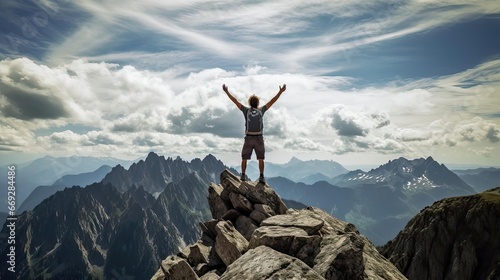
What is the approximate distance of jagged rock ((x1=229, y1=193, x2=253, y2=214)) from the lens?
23239 millimetres

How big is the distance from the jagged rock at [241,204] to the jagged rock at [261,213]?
2.08 ft

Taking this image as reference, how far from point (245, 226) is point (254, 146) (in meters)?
5.86

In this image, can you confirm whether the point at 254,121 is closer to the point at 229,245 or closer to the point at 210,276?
the point at 229,245

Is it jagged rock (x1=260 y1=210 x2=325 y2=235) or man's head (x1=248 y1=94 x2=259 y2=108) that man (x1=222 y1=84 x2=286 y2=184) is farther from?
jagged rock (x1=260 y1=210 x2=325 y2=235)

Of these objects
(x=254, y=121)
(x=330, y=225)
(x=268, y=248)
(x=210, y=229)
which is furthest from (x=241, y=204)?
(x=268, y=248)

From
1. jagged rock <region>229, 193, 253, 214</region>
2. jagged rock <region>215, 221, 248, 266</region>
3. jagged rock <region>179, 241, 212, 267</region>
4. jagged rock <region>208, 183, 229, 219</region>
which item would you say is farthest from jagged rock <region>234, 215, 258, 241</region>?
jagged rock <region>208, 183, 229, 219</region>

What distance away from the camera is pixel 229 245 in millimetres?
18094

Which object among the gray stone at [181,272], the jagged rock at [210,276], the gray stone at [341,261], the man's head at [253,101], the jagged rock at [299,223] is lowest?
the jagged rock at [210,276]

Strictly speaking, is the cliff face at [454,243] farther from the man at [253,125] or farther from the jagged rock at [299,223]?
the jagged rock at [299,223]


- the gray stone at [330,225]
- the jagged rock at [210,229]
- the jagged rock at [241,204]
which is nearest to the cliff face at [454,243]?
the gray stone at [330,225]

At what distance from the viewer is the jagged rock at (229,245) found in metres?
17.6

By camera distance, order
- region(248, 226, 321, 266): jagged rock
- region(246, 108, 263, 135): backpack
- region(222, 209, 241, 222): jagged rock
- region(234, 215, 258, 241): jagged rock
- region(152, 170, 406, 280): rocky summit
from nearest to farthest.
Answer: region(152, 170, 406, 280): rocky summit → region(248, 226, 321, 266): jagged rock → region(234, 215, 258, 241): jagged rock → region(246, 108, 263, 135): backpack → region(222, 209, 241, 222): jagged rock

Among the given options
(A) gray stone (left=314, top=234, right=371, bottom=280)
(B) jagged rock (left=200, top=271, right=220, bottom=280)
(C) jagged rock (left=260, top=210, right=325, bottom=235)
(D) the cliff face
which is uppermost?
(C) jagged rock (left=260, top=210, right=325, bottom=235)

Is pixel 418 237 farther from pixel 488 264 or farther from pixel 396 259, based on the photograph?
pixel 488 264
